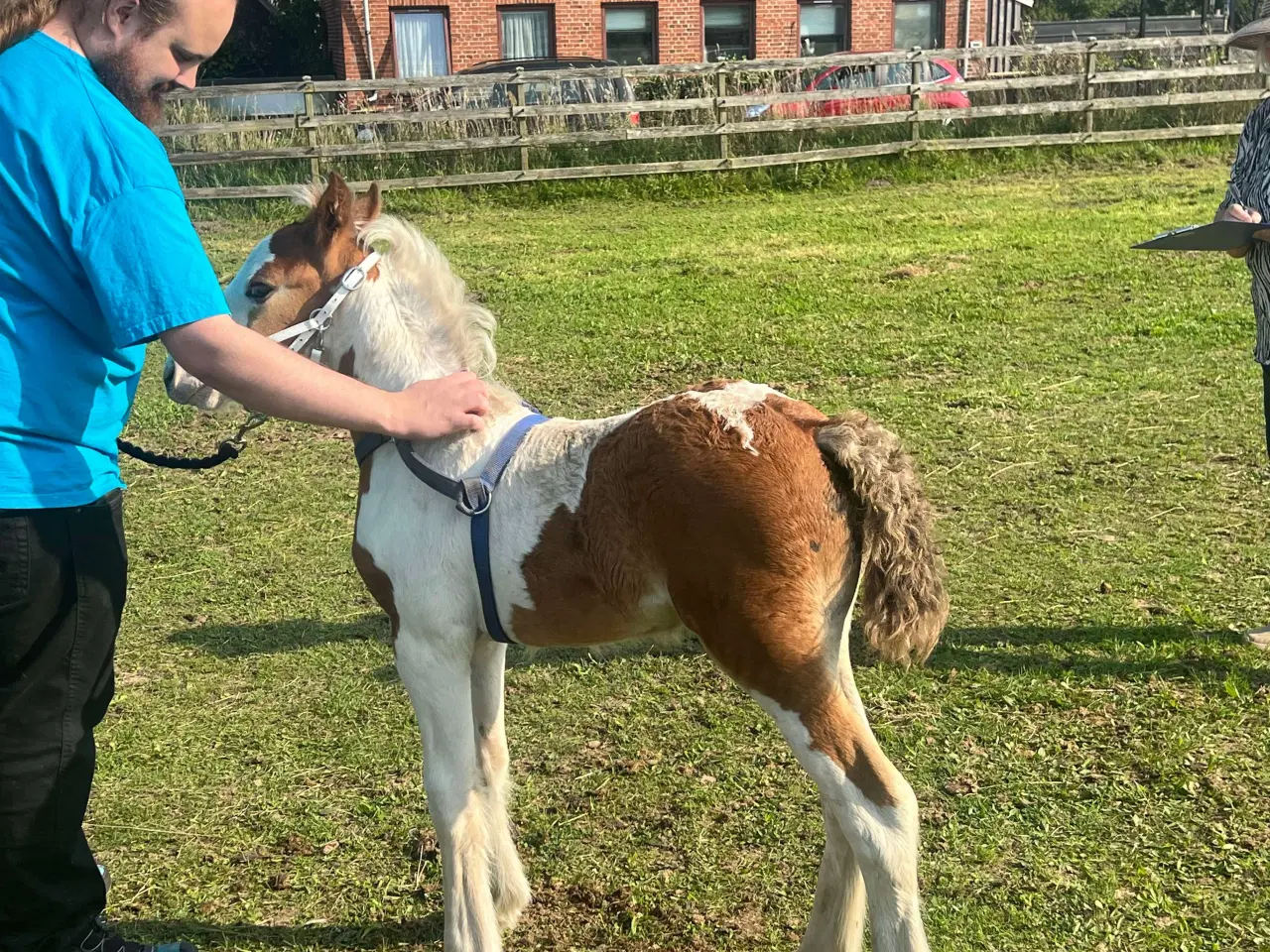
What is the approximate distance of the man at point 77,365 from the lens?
6.11 feet

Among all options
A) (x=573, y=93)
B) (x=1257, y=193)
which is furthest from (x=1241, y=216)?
(x=573, y=93)

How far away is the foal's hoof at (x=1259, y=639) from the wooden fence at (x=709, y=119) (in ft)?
35.9

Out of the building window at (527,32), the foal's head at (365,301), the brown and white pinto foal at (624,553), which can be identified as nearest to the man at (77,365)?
the brown and white pinto foal at (624,553)

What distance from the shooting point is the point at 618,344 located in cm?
805

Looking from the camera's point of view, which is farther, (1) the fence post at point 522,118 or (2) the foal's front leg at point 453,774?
(1) the fence post at point 522,118

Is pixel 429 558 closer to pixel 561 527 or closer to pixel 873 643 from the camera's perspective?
pixel 561 527

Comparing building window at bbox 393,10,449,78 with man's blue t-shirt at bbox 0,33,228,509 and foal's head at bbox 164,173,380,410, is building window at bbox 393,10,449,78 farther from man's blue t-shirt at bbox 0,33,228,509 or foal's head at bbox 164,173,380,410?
man's blue t-shirt at bbox 0,33,228,509

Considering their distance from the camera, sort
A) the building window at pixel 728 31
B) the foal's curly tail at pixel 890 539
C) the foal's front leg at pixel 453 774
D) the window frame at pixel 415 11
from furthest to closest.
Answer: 1. the building window at pixel 728 31
2. the window frame at pixel 415 11
3. the foal's front leg at pixel 453 774
4. the foal's curly tail at pixel 890 539

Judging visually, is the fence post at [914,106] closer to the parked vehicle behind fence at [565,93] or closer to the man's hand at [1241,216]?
the parked vehicle behind fence at [565,93]

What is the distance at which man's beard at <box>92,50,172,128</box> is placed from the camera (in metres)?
1.99

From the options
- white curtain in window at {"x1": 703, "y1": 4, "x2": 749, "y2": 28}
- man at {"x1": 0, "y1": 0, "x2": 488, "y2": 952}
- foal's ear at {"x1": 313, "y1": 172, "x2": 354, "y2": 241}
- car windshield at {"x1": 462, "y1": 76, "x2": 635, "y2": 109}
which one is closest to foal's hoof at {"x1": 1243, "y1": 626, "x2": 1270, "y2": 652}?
man at {"x1": 0, "y1": 0, "x2": 488, "y2": 952}

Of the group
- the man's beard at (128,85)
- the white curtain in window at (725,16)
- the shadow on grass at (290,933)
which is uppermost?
the white curtain in window at (725,16)

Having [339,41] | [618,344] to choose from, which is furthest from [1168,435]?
[339,41]

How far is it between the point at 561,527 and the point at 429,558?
0.34 m
